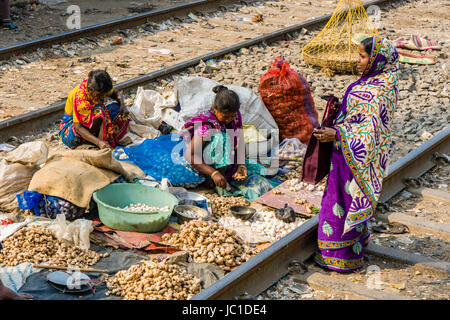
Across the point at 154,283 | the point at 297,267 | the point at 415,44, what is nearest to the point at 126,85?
the point at 297,267

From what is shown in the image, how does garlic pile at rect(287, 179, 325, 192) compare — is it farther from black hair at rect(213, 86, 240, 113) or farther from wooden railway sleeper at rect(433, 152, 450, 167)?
wooden railway sleeper at rect(433, 152, 450, 167)

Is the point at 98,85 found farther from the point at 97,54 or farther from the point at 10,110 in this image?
the point at 97,54

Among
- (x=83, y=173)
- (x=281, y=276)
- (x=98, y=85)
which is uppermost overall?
(x=98, y=85)

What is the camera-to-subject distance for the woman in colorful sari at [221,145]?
650 centimetres

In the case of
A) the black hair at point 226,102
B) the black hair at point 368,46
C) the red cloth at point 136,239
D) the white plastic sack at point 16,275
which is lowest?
the red cloth at point 136,239

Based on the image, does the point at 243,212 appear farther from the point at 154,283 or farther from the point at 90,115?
the point at 90,115

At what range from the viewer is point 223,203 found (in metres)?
6.45

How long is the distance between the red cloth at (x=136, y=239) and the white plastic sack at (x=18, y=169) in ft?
3.05

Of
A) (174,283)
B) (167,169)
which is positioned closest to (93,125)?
(167,169)

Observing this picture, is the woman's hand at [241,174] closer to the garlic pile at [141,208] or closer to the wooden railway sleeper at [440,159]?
the garlic pile at [141,208]

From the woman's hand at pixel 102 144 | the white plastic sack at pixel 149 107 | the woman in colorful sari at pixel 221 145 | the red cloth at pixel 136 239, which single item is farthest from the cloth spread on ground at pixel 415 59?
the red cloth at pixel 136 239

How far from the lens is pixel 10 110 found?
840 centimetres

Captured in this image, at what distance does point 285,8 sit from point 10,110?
8.44 metres

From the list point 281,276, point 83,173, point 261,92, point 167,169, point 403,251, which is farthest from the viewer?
point 261,92
